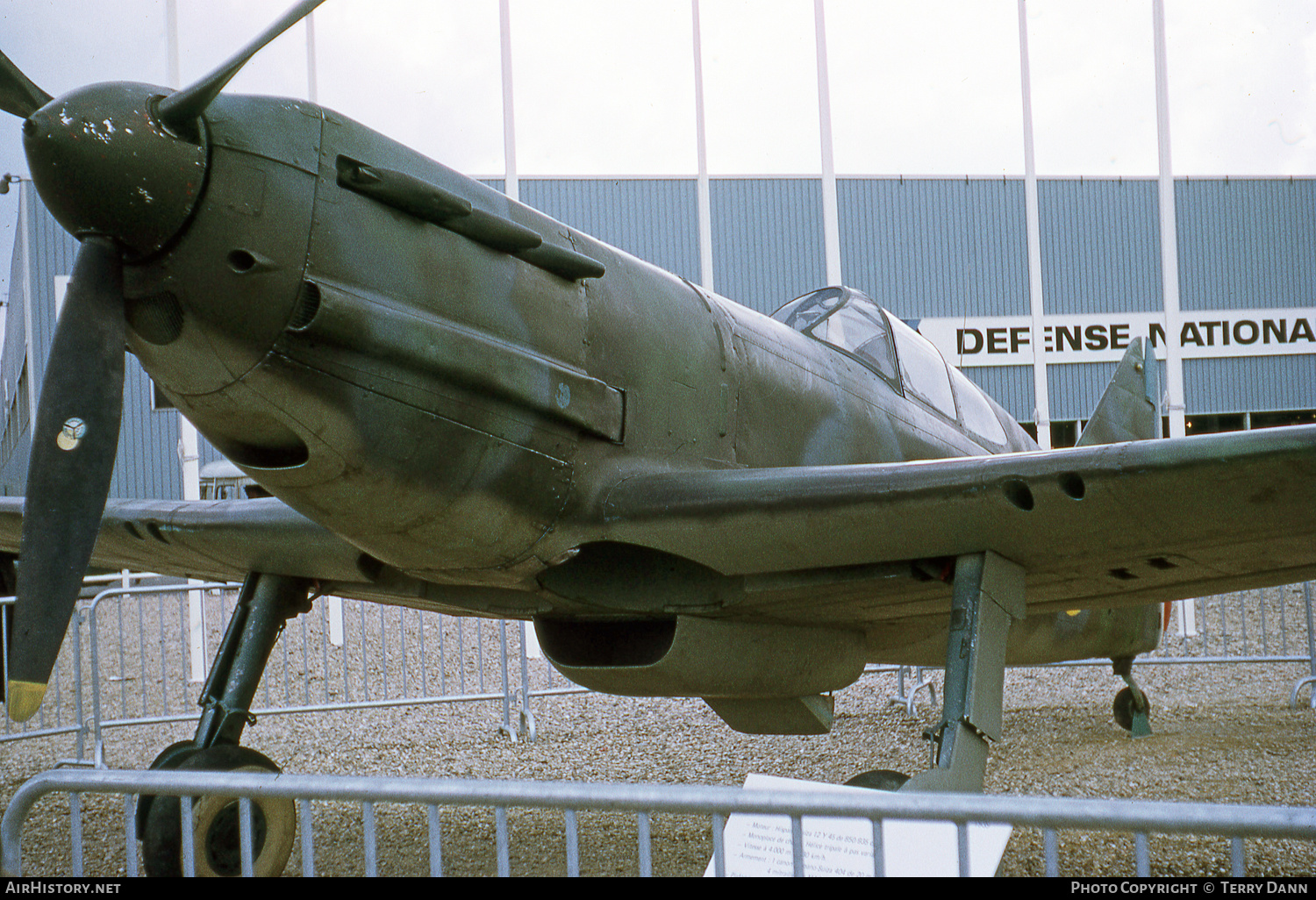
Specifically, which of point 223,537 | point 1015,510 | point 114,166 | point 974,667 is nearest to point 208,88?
point 114,166

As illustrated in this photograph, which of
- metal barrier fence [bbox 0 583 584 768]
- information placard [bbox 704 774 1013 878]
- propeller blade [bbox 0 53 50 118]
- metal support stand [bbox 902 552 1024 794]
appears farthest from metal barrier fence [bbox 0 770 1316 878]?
metal barrier fence [bbox 0 583 584 768]

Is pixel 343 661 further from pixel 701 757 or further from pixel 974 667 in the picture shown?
pixel 974 667

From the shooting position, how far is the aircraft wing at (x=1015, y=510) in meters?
2.66

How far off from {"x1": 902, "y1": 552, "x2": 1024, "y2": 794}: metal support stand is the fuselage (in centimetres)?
94

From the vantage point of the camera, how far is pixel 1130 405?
5980 millimetres

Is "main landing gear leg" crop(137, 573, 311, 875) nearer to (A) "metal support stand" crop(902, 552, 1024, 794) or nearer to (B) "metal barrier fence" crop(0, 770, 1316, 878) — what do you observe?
(B) "metal barrier fence" crop(0, 770, 1316, 878)

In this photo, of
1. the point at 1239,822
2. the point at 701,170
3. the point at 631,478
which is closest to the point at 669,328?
the point at 631,478

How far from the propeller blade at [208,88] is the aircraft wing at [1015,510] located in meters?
1.48

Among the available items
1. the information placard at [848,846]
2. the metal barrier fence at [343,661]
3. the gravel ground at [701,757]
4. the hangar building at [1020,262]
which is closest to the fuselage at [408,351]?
the information placard at [848,846]

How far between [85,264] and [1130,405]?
5.48 m

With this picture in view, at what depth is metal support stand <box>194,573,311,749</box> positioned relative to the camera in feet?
11.5

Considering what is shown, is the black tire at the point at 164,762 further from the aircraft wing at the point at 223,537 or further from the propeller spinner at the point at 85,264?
the propeller spinner at the point at 85,264

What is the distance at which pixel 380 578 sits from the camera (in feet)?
12.3
